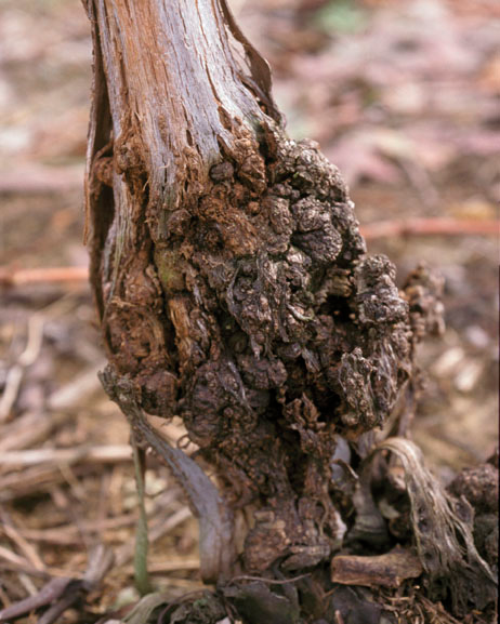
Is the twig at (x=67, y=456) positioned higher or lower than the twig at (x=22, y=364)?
lower

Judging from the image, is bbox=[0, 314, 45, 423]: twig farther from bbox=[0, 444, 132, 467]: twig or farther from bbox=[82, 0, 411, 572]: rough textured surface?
bbox=[82, 0, 411, 572]: rough textured surface

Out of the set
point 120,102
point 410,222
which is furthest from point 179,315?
point 410,222

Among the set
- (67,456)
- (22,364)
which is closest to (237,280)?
(67,456)

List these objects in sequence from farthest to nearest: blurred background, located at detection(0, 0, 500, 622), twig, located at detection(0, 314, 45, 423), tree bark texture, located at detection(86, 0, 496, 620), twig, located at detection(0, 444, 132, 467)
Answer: twig, located at detection(0, 314, 45, 423), twig, located at detection(0, 444, 132, 467), blurred background, located at detection(0, 0, 500, 622), tree bark texture, located at detection(86, 0, 496, 620)

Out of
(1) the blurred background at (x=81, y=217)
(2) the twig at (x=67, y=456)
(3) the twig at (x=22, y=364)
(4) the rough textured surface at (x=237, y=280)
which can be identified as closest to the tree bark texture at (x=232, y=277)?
(4) the rough textured surface at (x=237, y=280)

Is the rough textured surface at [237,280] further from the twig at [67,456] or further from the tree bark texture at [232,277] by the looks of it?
the twig at [67,456]

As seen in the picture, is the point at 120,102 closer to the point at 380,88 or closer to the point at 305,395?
the point at 305,395

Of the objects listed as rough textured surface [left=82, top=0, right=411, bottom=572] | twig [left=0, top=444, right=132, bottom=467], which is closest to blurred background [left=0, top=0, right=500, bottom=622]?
twig [left=0, top=444, right=132, bottom=467]
